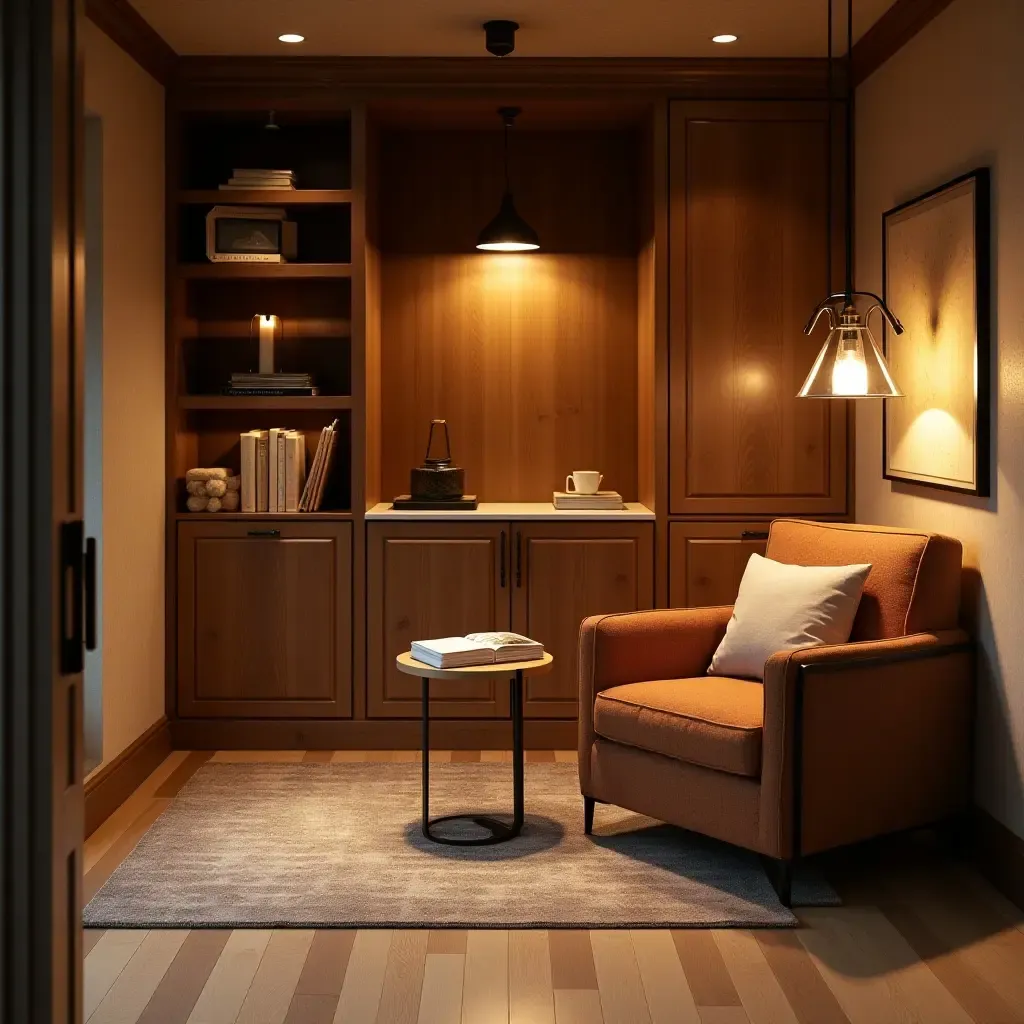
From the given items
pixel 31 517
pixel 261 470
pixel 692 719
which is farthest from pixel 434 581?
pixel 31 517

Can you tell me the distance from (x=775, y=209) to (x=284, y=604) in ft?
7.75

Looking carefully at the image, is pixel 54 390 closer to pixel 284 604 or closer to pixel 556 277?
pixel 284 604

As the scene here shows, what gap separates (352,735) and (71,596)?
3139 millimetres

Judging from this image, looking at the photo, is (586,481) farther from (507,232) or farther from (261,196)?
(261,196)

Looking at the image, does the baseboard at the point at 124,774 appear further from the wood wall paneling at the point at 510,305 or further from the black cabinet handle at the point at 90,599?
the black cabinet handle at the point at 90,599

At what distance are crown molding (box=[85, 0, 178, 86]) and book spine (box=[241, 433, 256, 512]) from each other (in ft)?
4.42

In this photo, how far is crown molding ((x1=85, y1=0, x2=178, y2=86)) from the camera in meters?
4.07

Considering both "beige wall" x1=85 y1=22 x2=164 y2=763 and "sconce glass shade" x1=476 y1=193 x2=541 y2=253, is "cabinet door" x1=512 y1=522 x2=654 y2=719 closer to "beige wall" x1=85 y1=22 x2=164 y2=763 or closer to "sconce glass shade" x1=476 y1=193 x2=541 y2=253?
"sconce glass shade" x1=476 y1=193 x2=541 y2=253

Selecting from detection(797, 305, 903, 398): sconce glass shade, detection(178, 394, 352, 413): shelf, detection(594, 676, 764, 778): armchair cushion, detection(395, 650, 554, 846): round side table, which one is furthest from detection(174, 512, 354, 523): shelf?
detection(797, 305, 903, 398): sconce glass shade

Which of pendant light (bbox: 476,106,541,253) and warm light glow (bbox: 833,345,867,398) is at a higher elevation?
pendant light (bbox: 476,106,541,253)

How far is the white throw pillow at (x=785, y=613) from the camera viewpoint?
3.76 metres

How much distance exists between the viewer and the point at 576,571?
16.2 ft

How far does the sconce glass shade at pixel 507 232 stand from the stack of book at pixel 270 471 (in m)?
1.05

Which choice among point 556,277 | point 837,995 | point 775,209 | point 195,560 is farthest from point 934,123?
point 195,560
